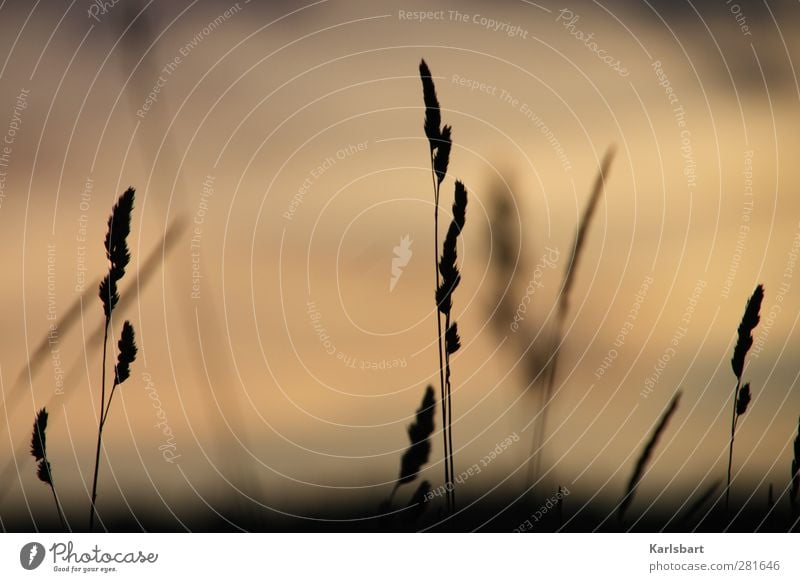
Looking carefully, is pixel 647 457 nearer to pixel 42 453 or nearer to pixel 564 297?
pixel 564 297

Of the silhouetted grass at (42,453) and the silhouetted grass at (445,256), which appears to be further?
the silhouetted grass at (42,453)

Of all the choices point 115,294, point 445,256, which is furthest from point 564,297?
point 115,294

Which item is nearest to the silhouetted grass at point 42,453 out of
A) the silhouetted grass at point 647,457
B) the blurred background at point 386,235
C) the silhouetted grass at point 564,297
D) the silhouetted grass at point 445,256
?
the blurred background at point 386,235

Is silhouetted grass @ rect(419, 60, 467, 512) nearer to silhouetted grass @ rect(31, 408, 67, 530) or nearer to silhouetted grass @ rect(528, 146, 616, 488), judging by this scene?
silhouetted grass @ rect(528, 146, 616, 488)

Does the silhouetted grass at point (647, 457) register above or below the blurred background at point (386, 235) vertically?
below

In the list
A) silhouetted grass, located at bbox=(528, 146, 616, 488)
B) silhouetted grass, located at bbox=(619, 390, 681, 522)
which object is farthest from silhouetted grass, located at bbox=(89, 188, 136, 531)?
silhouetted grass, located at bbox=(619, 390, 681, 522)

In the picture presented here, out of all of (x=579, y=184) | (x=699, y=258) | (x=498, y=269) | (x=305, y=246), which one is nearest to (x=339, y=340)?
(x=305, y=246)

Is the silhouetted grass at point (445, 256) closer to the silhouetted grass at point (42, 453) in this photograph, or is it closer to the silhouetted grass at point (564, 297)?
the silhouetted grass at point (564, 297)

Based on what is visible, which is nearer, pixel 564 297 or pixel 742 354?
pixel 742 354
